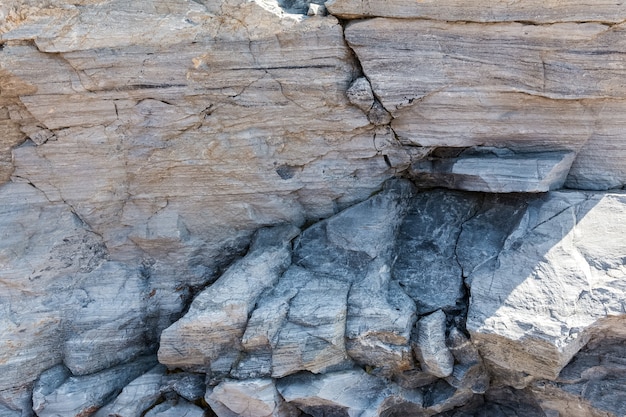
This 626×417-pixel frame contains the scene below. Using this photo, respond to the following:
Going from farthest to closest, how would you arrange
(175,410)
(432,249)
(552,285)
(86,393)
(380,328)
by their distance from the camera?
Result: (432,249) < (86,393) < (175,410) < (380,328) < (552,285)

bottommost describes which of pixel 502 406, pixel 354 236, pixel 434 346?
pixel 502 406

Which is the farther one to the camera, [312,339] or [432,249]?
[432,249]

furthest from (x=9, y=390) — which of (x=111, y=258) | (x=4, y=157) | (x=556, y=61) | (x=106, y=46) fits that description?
(x=556, y=61)

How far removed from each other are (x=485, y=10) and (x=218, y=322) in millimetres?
4036

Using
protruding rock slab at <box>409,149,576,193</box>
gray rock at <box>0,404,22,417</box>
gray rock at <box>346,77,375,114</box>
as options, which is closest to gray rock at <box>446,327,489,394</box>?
protruding rock slab at <box>409,149,576,193</box>

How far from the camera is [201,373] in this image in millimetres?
5824

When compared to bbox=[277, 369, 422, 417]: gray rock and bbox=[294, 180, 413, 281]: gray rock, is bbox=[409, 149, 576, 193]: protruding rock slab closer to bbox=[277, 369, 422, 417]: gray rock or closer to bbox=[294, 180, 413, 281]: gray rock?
bbox=[294, 180, 413, 281]: gray rock

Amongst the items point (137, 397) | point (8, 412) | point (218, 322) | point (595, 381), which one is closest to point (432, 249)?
point (595, 381)

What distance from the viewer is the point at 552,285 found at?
5102 mm

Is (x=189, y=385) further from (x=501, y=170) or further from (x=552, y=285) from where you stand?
(x=501, y=170)

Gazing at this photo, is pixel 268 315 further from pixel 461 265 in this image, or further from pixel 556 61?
pixel 556 61

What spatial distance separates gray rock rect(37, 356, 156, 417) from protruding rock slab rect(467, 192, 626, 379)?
379 cm

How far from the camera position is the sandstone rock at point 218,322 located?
5598mm

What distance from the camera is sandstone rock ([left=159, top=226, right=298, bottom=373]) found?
5.60m
